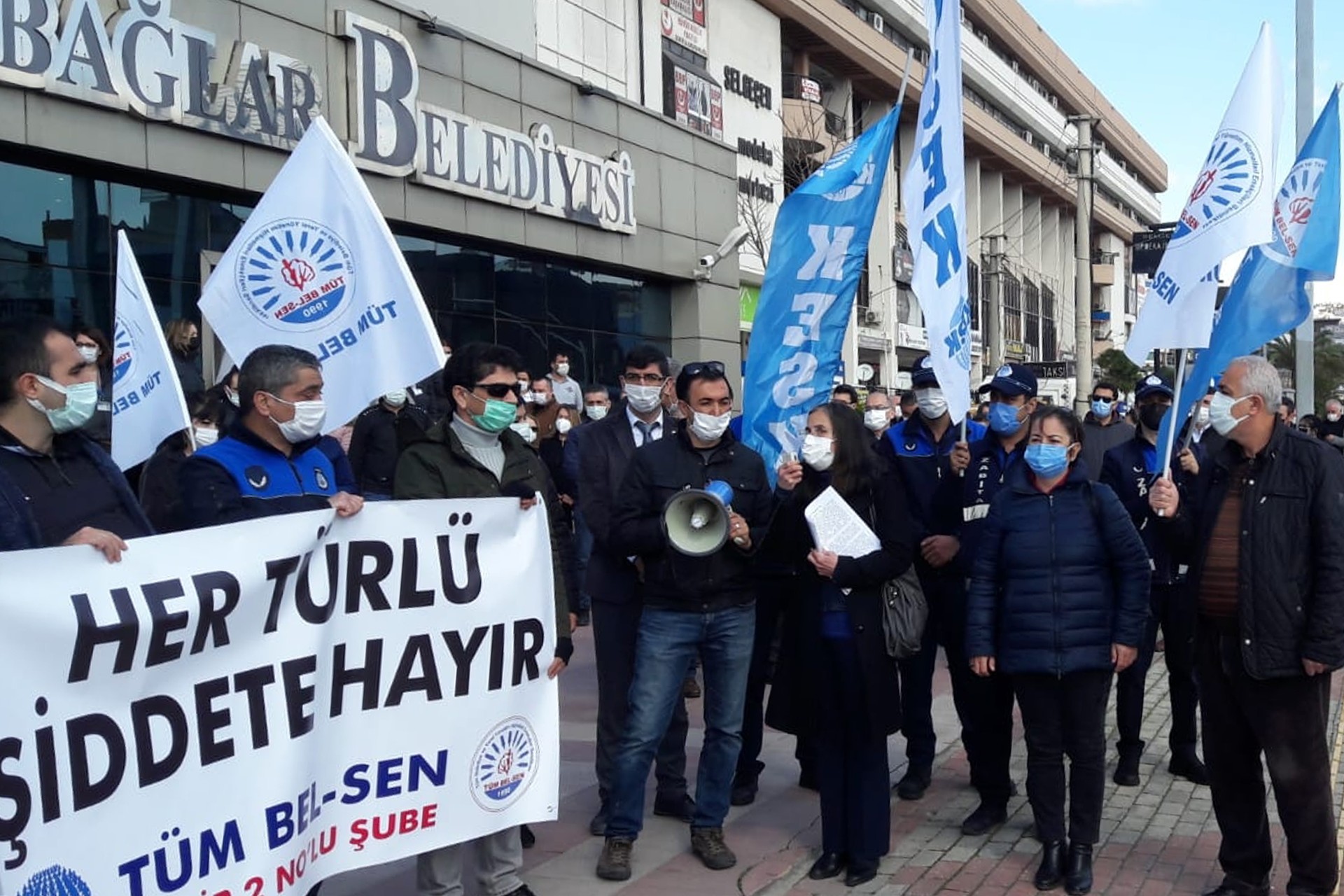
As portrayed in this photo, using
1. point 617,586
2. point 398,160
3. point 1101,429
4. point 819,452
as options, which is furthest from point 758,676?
point 398,160

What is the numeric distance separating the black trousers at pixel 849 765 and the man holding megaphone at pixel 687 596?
36 cm

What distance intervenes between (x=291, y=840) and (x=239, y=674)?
21.3 inches

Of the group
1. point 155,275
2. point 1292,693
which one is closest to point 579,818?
point 1292,693

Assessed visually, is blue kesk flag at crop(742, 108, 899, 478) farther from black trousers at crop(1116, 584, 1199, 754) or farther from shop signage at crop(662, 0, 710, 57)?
shop signage at crop(662, 0, 710, 57)

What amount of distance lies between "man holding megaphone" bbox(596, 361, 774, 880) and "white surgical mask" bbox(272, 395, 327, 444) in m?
1.45

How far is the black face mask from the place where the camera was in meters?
7.45

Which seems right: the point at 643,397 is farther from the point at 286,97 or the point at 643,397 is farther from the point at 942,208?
the point at 286,97

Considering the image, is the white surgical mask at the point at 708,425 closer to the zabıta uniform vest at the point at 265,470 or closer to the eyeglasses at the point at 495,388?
the eyeglasses at the point at 495,388

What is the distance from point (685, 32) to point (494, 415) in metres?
25.8

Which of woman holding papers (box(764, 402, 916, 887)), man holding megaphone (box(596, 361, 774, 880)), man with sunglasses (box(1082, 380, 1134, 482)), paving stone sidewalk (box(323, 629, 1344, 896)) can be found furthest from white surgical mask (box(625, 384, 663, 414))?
man with sunglasses (box(1082, 380, 1134, 482))

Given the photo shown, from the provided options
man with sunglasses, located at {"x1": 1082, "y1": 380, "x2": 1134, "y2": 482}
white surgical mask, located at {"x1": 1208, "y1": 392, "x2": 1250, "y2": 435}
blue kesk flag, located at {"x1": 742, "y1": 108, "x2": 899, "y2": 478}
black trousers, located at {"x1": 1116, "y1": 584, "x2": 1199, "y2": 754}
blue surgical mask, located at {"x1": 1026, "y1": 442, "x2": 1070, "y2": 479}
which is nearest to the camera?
white surgical mask, located at {"x1": 1208, "y1": 392, "x2": 1250, "y2": 435}

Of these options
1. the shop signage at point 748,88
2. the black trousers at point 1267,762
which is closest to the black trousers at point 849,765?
the black trousers at point 1267,762

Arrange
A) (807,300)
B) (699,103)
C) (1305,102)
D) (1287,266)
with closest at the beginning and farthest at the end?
(1287,266) → (807,300) → (1305,102) → (699,103)

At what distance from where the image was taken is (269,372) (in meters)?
4.29
